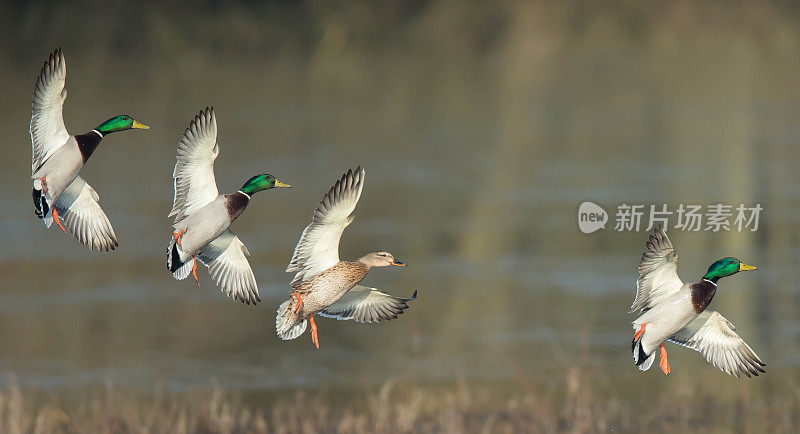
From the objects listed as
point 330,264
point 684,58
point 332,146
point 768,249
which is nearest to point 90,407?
point 330,264

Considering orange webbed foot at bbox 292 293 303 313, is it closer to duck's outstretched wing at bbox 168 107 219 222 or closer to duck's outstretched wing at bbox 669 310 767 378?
duck's outstretched wing at bbox 168 107 219 222

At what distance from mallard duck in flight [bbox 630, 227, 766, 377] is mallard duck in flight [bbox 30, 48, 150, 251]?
76.4 inches

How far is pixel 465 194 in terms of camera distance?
81.2 ft

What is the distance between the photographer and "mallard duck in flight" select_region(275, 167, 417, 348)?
16.9 feet

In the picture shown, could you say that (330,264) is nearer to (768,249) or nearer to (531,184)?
(768,249)

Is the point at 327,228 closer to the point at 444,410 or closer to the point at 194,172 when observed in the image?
the point at 194,172

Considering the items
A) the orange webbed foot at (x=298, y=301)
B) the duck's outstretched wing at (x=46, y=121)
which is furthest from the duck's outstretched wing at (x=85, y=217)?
the orange webbed foot at (x=298, y=301)

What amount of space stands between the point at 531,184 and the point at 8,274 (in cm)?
1068

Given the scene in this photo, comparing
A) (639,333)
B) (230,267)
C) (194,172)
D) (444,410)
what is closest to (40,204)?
(194,172)

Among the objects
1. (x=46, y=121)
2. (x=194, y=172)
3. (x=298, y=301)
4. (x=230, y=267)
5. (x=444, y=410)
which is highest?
(x=46, y=121)

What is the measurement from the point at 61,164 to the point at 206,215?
60 cm

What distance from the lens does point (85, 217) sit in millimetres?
5426

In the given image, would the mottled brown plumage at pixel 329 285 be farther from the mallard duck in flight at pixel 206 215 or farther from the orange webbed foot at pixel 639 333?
the orange webbed foot at pixel 639 333

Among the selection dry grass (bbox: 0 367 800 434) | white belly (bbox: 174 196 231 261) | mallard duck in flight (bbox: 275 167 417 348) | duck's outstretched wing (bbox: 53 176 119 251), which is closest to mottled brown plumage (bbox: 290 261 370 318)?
mallard duck in flight (bbox: 275 167 417 348)
